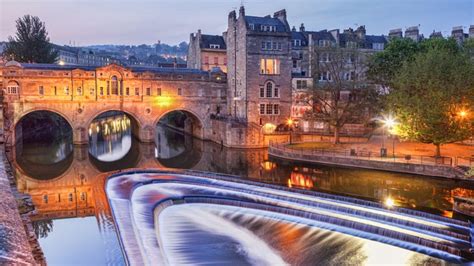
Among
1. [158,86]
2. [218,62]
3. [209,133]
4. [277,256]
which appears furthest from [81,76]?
[277,256]

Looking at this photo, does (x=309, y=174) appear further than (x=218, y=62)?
No

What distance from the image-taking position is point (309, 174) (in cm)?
3525

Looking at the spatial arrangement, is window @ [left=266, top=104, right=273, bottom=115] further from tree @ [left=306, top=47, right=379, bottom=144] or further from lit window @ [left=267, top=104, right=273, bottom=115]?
tree @ [left=306, top=47, right=379, bottom=144]

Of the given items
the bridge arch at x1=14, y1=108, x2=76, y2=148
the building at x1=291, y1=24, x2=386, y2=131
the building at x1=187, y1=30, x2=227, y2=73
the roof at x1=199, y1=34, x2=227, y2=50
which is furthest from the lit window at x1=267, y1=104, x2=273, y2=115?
the bridge arch at x1=14, y1=108, x2=76, y2=148

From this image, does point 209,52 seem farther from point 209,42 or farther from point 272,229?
point 272,229

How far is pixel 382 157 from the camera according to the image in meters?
36.3

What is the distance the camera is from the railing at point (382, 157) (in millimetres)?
33469

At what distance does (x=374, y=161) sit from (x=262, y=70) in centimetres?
2176

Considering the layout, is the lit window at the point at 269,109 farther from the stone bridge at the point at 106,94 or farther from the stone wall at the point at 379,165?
the stone wall at the point at 379,165

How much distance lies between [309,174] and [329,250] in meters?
17.5

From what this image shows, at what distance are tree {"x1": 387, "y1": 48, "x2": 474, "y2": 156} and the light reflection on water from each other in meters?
4.16

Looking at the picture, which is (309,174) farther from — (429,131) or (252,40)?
(252,40)

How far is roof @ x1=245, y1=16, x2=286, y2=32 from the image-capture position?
176ft

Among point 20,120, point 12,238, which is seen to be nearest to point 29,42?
point 20,120
